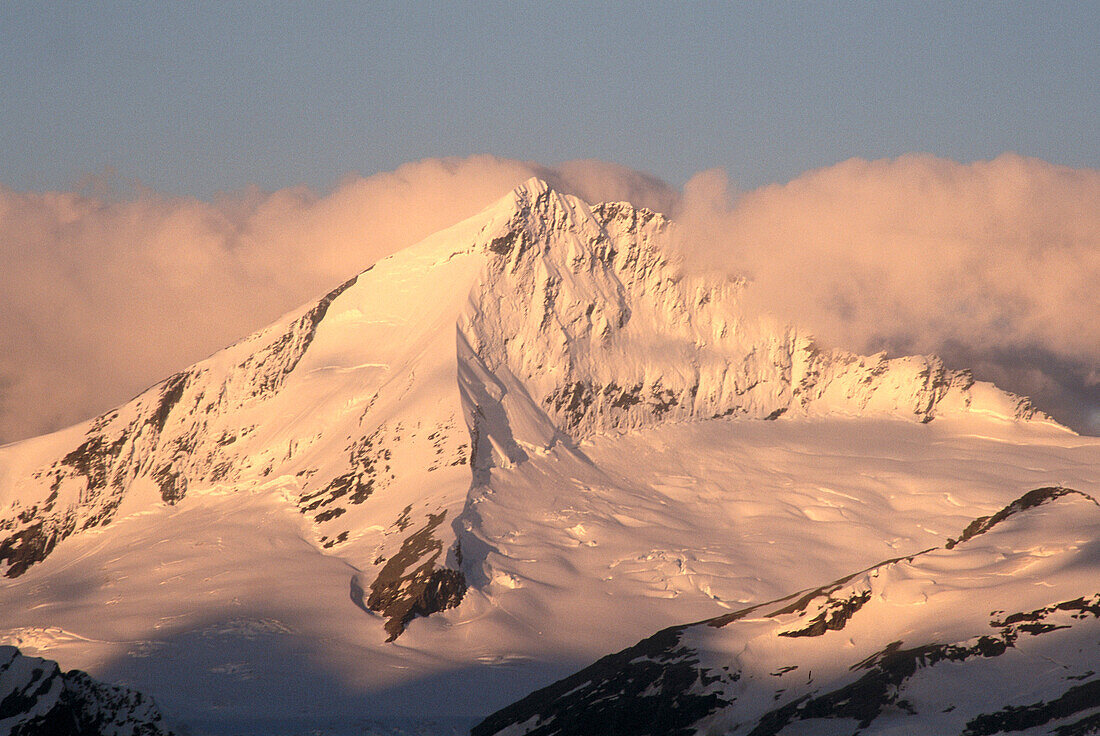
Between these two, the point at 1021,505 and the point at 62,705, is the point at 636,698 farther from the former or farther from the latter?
the point at 62,705

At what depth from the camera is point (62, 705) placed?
79.9 metres

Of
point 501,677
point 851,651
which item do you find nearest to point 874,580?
point 851,651

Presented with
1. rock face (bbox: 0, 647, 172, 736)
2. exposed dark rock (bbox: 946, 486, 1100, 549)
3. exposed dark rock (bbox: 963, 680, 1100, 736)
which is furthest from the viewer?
exposed dark rock (bbox: 946, 486, 1100, 549)

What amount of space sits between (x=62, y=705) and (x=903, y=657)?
48031 mm

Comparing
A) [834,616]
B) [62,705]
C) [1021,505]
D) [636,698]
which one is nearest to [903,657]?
[834,616]

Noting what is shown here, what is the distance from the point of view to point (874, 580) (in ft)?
353

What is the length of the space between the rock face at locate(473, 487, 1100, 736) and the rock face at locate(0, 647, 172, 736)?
3357 centimetres

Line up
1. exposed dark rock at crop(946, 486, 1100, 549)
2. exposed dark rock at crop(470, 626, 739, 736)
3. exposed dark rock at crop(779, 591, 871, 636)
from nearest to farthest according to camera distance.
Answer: exposed dark rock at crop(470, 626, 739, 736) → exposed dark rock at crop(779, 591, 871, 636) → exposed dark rock at crop(946, 486, 1100, 549)

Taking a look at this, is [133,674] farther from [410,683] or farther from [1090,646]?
[1090,646]

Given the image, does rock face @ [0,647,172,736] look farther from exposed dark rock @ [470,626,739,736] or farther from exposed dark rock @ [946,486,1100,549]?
exposed dark rock @ [946,486,1100,549]

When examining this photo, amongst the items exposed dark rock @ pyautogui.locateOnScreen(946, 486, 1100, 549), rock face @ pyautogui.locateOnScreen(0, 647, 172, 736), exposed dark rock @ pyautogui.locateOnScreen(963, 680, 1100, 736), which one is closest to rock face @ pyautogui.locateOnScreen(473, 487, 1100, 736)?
exposed dark rock @ pyautogui.locateOnScreen(963, 680, 1100, 736)

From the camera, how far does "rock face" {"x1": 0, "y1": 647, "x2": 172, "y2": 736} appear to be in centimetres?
7906

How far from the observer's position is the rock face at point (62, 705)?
3113 inches

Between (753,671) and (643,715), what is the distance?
7.80m
